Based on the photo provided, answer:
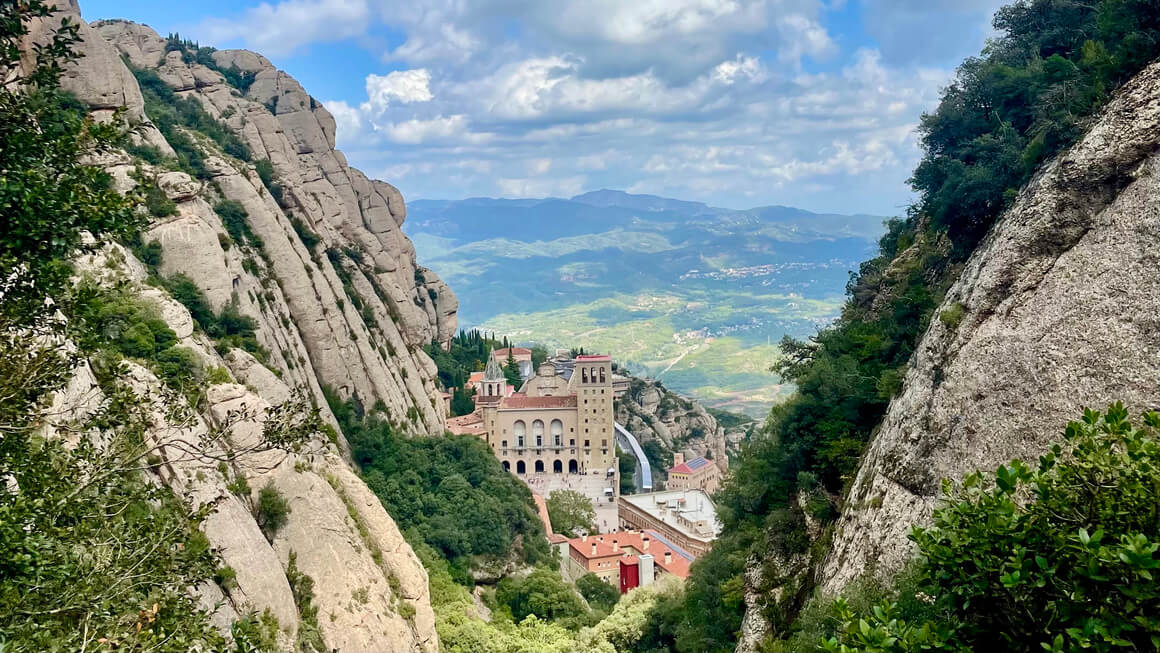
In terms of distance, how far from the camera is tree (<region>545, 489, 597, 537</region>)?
7819cm

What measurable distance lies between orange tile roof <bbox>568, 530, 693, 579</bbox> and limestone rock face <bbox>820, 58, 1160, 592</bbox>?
148 ft

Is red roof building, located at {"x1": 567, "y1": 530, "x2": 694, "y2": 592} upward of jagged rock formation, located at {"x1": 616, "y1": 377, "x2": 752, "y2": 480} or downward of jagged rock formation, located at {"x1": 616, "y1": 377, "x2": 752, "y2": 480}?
downward

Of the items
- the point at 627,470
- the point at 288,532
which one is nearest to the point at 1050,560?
the point at 288,532

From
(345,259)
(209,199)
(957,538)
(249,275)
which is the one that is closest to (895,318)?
(957,538)

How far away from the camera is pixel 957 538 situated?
32.3ft

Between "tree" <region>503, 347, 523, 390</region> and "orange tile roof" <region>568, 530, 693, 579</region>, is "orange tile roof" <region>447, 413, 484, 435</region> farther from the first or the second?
"orange tile roof" <region>568, 530, 693, 579</region>

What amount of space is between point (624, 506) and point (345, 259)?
44418mm

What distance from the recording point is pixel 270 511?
28.1 metres

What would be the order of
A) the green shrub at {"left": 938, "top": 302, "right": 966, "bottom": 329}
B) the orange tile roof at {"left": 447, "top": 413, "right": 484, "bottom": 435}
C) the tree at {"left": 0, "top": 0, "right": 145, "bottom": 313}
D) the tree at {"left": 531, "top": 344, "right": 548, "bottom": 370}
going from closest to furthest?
the tree at {"left": 0, "top": 0, "right": 145, "bottom": 313} < the green shrub at {"left": 938, "top": 302, "right": 966, "bottom": 329} < the orange tile roof at {"left": 447, "top": 413, "right": 484, "bottom": 435} < the tree at {"left": 531, "top": 344, "right": 548, "bottom": 370}

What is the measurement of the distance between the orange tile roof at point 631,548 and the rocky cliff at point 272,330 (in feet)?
50.7

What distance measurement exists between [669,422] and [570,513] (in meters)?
46.7

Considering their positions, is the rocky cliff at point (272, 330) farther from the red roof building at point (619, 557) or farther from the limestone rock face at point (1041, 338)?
the red roof building at point (619, 557)

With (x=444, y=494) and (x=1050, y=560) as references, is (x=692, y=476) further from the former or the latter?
(x=1050, y=560)

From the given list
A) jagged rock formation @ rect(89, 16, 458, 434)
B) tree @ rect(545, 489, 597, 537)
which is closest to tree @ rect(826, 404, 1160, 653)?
jagged rock formation @ rect(89, 16, 458, 434)
